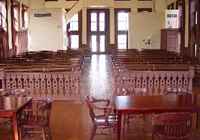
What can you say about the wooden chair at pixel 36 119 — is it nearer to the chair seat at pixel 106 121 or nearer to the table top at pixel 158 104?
the chair seat at pixel 106 121

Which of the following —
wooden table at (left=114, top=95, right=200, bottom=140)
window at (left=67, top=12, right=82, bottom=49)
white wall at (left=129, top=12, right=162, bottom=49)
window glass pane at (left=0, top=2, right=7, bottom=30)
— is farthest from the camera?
window at (left=67, top=12, right=82, bottom=49)

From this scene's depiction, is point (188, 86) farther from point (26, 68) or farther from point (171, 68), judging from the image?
point (26, 68)

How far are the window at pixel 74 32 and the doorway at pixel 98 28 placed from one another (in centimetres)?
68

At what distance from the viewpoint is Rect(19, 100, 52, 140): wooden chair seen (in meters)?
5.39

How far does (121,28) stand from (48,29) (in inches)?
288

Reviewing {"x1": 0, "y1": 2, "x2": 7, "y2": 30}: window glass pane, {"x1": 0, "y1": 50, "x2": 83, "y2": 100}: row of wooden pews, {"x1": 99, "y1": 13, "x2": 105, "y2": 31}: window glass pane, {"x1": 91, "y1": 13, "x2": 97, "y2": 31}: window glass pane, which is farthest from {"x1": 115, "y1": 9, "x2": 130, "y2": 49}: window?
{"x1": 0, "y1": 50, "x2": 83, "y2": 100}: row of wooden pews

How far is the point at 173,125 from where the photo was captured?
4418mm

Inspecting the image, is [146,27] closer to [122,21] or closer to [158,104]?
[122,21]

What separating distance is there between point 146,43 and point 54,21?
593 centimetres

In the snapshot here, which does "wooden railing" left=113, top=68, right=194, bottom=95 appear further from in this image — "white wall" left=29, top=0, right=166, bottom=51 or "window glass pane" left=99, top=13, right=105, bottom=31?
"window glass pane" left=99, top=13, right=105, bottom=31

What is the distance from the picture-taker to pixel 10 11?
16469 millimetres

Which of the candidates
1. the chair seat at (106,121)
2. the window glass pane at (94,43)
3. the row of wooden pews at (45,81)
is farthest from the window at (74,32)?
the chair seat at (106,121)

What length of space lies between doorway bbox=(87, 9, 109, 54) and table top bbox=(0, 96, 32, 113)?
20.1 metres

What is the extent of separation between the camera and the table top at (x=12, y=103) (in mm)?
4863
